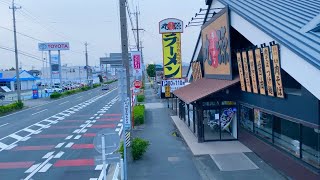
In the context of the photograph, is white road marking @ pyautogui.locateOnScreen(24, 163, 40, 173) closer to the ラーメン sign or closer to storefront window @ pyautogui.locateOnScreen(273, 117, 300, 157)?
storefront window @ pyautogui.locateOnScreen(273, 117, 300, 157)

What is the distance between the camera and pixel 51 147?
19.0 metres

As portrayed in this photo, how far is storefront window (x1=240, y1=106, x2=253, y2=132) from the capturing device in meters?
16.2

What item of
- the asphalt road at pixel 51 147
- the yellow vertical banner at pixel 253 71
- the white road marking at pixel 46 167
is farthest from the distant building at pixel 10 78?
the yellow vertical banner at pixel 253 71

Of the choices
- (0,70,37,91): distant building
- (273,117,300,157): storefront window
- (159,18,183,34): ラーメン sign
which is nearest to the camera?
(273,117,300,157): storefront window

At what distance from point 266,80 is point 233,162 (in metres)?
3.69

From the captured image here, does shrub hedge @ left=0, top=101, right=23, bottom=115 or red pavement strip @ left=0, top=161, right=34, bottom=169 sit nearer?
red pavement strip @ left=0, top=161, right=34, bottom=169

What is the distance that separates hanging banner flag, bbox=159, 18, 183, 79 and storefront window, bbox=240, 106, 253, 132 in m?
15.6

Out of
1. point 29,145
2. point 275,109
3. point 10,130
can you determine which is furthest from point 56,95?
point 275,109

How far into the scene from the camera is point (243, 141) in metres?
17.4

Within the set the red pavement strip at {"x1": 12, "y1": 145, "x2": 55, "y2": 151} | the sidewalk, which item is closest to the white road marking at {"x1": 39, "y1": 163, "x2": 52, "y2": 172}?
the sidewalk

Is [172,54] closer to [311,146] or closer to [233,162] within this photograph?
[233,162]

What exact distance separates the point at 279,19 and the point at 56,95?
50690mm

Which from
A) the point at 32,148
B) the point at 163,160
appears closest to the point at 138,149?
the point at 163,160

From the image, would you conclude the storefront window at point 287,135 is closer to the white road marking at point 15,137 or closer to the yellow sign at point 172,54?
the white road marking at point 15,137
